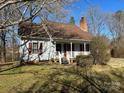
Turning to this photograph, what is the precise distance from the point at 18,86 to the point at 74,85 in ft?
10.0

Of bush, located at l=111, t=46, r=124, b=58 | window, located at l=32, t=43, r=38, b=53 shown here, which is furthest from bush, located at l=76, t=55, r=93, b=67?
bush, located at l=111, t=46, r=124, b=58

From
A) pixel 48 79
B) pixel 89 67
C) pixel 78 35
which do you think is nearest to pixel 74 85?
pixel 48 79

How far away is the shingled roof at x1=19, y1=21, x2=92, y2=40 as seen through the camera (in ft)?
86.4

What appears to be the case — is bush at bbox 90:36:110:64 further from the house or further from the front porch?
the front porch

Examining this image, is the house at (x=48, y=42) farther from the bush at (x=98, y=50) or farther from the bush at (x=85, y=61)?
the bush at (x=85, y=61)

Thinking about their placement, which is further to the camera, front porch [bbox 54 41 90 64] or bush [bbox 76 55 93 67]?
front porch [bbox 54 41 90 64]

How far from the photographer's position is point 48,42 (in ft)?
95.4

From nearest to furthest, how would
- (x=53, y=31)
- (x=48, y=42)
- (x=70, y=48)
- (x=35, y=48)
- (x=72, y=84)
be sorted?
1. (x=72, y=84)
2. (x=35, y=48)
3. (x=48, y=42)
4. (x=53, y=31)
5. (x=70, y=48)

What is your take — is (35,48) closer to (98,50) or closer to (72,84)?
(98,50)

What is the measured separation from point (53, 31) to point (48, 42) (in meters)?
1.47

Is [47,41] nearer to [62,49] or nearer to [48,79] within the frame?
[62,49]

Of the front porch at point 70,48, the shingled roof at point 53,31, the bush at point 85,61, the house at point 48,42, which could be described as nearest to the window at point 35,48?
the house at point 48,42

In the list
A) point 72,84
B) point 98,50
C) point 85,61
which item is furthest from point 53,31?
point 72,84

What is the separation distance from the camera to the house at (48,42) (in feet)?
87.4
